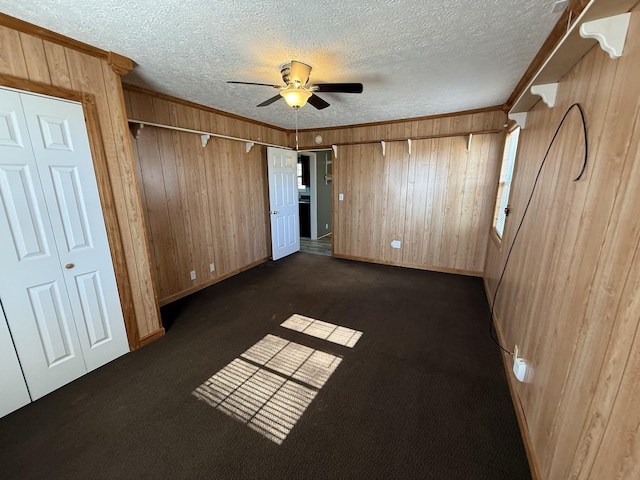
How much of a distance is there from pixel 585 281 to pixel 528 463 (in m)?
1.05

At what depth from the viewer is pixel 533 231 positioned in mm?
1766

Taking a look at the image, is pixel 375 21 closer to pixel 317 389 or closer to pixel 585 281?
pixel 585 281

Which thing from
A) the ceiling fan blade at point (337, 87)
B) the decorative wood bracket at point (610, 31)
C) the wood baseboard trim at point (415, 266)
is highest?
the ceiling fan blade at point (337, 87)

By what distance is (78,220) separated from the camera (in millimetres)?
1886

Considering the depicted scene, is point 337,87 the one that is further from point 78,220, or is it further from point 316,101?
point 78,220

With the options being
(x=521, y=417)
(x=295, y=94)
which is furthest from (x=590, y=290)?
(x=295, y=94)

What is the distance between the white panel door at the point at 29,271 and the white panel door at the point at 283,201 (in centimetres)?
299

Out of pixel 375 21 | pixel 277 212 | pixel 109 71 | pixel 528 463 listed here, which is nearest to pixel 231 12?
pixel 375 21

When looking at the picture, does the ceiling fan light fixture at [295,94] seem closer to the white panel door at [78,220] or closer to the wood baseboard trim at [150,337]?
the white panel door at [78,220]

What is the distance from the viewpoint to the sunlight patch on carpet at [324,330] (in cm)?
242

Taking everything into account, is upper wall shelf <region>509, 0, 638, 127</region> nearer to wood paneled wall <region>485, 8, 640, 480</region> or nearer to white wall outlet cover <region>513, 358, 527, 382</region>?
wood paneled wall <region>485, 8, 640, 480</region>

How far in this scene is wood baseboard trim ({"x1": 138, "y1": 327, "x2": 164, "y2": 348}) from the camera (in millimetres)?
2344

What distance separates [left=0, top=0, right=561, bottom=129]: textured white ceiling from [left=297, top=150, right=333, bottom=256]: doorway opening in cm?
316

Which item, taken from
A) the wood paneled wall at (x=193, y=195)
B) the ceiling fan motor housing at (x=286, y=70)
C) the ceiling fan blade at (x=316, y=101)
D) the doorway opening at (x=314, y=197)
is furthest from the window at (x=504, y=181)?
the wood paneled wall at (x=193, y=195)
